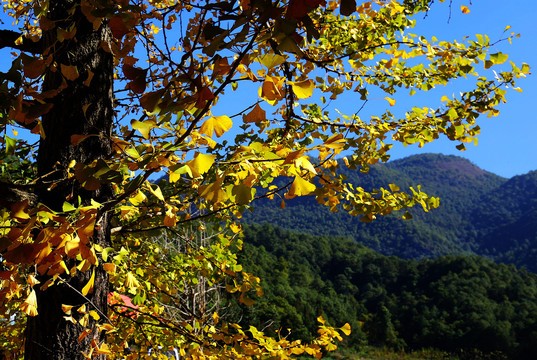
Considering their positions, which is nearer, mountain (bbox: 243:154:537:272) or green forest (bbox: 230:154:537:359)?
green forest (bbox: 230:154:537:359)

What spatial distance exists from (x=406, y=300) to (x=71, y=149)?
48.2 m

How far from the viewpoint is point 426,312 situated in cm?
4150

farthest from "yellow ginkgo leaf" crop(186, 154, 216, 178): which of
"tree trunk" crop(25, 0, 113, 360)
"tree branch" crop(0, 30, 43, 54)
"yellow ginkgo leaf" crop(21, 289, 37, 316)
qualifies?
"tree branch" crop(0, 30, 43, 54)

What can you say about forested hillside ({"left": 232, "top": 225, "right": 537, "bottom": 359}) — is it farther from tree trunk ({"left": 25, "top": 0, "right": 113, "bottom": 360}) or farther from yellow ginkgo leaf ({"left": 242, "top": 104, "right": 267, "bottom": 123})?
yellow ginkgo leaf ({"left": 242, "top": 104, "right": 267, "bottom": 123})

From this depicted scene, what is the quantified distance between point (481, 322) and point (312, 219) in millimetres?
93437

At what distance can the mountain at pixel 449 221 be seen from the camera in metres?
110

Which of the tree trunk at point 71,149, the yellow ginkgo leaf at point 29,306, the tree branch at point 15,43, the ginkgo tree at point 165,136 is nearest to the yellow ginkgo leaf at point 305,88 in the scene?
the ginkgo tree at point 165,136

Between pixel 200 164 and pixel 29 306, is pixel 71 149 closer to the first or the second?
pixel 29 306

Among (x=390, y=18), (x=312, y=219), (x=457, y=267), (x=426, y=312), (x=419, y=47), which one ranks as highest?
(x=312, y=219)

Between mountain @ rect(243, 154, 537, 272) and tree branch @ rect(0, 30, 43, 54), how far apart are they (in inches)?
3796

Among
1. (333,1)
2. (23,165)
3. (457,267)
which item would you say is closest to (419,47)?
(333,1)

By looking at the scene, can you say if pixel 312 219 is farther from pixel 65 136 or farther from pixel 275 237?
pixel 65 136

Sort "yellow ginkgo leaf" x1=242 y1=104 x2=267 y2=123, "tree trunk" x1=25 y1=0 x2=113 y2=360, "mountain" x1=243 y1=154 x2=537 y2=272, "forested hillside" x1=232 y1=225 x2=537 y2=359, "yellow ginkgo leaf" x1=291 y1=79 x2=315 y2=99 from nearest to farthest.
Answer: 1. "yellow ginkgo leaf" x1=291 y1=79 x2=315 y2=99
2. "yellow ginkgo leaf" x1=242 y1=104 x2=267 y2=123
3. "tree trunk" x1=25 y1=0 x2=113 y2=360
4. "forested hillside" x1=232 y1=225 x2=537 y2=359
5. "mountain" x1=243 y1=154 x2=537 y2=272

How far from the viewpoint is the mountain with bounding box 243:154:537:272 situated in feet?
361
